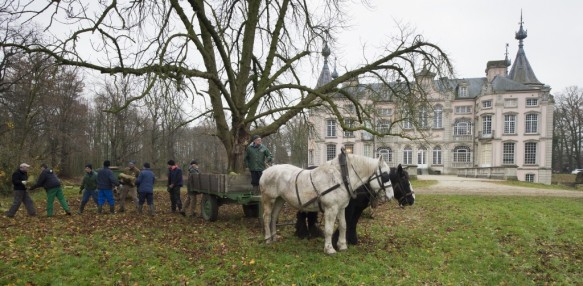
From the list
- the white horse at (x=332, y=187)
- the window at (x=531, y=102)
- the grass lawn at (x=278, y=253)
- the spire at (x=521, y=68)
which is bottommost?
the grass lawn at (x=278, y=253)

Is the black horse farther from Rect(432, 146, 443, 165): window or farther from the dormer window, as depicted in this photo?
the dormer window

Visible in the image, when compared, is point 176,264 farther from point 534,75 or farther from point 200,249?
point 534,75

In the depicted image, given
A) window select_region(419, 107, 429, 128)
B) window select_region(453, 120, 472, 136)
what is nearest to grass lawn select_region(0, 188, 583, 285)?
window select_region(419, 107, 429, 128)

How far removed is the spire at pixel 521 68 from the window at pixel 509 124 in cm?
519

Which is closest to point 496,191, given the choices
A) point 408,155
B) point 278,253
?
point 278,253

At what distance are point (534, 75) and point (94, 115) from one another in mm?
Answer: 51415

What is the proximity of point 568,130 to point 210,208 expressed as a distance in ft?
210

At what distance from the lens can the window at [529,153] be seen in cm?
4497

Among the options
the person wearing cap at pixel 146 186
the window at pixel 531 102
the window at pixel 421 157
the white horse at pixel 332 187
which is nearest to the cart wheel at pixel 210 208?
the person wearing cap at pixel 146 186

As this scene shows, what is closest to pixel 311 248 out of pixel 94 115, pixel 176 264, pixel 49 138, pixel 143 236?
pixel 176 264

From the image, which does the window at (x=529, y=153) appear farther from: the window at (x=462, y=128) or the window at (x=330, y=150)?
the window at (x=330, y=150)

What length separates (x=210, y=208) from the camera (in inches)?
411

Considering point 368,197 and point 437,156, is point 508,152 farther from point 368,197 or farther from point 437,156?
point 368,197

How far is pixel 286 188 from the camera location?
7297 millimetres
